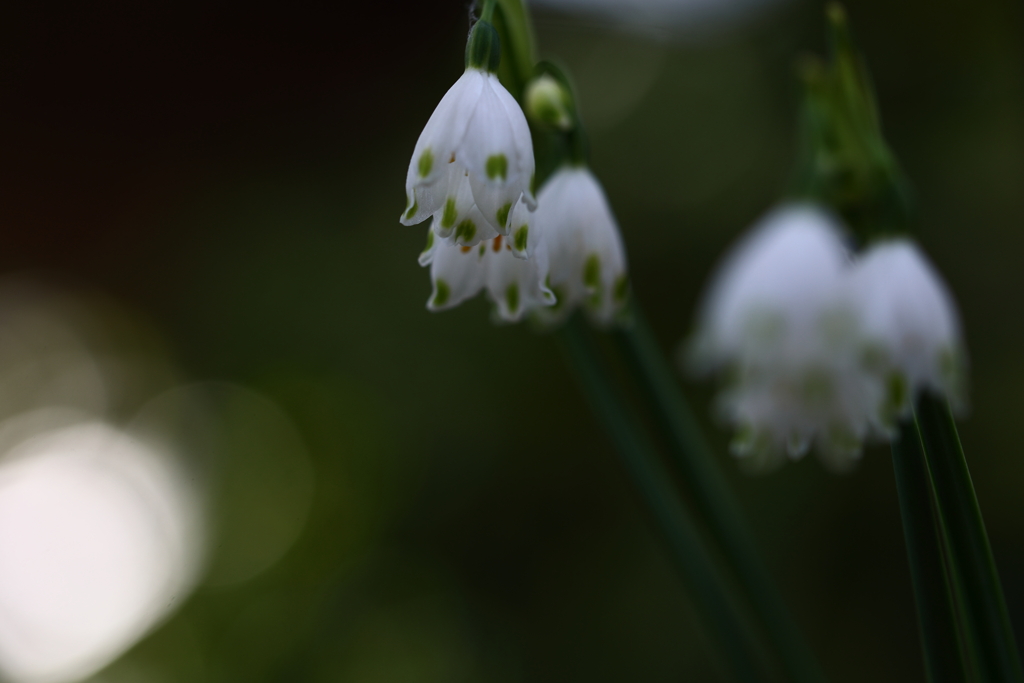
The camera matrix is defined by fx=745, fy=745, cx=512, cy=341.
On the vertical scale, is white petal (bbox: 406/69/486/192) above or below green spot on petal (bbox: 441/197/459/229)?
above

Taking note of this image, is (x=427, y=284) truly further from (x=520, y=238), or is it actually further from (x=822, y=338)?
(x=520, y=238)

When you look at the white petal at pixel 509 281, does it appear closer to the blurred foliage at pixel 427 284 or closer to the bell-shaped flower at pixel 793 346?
the bell-shaped flower at pixel 793 346

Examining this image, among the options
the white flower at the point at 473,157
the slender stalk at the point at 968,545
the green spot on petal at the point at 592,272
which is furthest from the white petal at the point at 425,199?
the slender stalk at the point at 968,545

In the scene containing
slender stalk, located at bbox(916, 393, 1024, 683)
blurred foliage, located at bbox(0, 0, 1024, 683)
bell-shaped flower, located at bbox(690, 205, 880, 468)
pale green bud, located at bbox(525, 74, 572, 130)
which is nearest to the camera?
slender stalk, located at bbox(916, 393, 1024, 683)

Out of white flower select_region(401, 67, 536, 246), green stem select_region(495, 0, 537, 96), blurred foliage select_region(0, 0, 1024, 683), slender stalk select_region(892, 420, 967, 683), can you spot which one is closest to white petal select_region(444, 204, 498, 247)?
white flower select_region(401, 67, 536, 246)

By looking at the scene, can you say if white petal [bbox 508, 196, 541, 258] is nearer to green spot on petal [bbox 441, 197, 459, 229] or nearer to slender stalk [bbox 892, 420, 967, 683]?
green spot on petal [bbox 441, 197, 459, 229]

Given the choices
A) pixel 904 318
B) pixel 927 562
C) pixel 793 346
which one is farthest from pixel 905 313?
pixel 927 562

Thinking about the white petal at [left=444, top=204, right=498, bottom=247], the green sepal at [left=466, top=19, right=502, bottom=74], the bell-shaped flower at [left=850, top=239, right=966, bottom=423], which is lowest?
the bell-shaped flower at [left=850, top=239, right=966, bottom=423]

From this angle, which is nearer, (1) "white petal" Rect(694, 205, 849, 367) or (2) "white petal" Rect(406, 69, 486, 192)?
(2) "white petal" Rect(406, 69, 486, 192)
